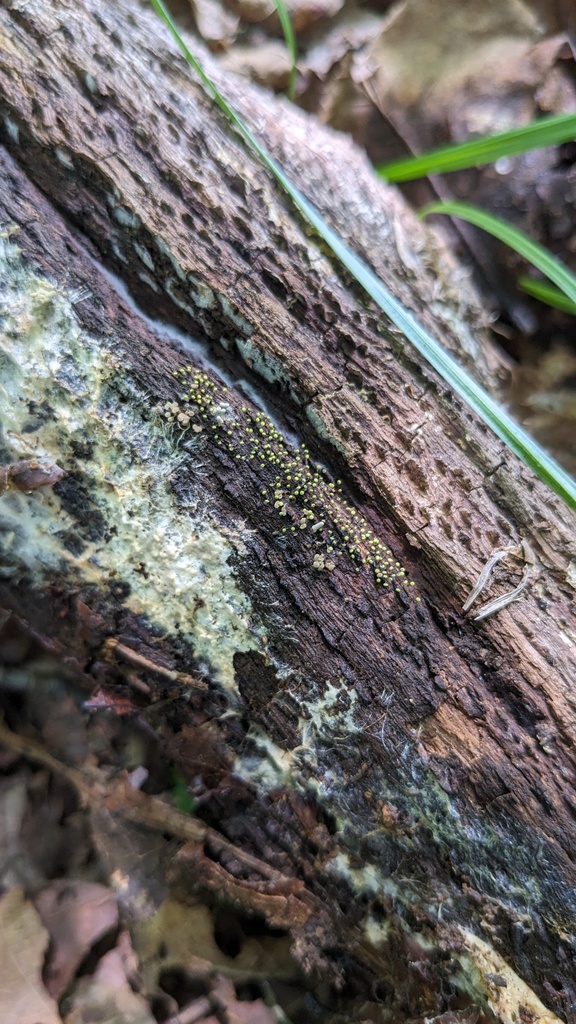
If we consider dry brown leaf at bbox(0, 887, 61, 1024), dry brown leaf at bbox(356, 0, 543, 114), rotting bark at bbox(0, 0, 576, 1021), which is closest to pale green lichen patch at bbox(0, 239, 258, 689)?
rotting bark at bbox(0, 0, 576, 1021)

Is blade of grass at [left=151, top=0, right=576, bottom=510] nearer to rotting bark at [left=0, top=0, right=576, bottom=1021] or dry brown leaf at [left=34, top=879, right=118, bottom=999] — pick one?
rotting bark at [left=0, top=0, right=576, bottom=1021]

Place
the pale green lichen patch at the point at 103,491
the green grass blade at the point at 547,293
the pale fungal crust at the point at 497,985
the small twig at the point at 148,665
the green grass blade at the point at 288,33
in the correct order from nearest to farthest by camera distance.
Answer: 1. the pale fungal crust at the point at 497,985
2. the pale green lichen patch at the point at 103,491
3. the small twig at the point at 148,665
4. the green grass blade at the point at 288,33
5. the green grass blade at the point at 547,293

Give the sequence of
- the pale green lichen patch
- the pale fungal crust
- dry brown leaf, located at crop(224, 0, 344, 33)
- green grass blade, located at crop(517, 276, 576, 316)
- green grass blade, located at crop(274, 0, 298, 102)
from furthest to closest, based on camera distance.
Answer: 1. dry brown leaf, located at crop(224, 0, 344, 33)
2. green grass blade, located at crop(517, 276, 576, 316)
3. green grass blade, located at crop(274, 0, 298, 102)
4. the pale green lichen patch
5. the pale fungal crust

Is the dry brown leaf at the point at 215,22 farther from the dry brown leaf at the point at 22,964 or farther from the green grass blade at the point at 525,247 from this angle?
the dry brown leaf at the point at 22,964

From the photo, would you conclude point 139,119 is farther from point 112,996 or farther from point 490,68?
point 112,996

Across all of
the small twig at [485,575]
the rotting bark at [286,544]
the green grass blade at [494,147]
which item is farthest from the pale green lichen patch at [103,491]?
the green grass blade at [494,147]

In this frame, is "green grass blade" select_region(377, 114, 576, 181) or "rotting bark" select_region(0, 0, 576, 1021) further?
"green grass blade" select_region(377, 114, 576, 181)

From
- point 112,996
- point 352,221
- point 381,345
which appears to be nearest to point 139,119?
point 352,221

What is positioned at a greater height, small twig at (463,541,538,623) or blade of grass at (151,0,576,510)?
blade of grass at (151,0,576,510)
